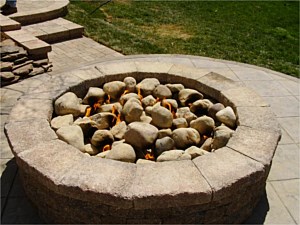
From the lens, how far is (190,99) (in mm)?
4305

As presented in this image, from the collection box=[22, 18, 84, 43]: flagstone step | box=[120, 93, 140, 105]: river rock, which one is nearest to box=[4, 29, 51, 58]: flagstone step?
box=[22, 18, 84, 43]: flagstone step

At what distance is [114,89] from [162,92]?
24.9 inches

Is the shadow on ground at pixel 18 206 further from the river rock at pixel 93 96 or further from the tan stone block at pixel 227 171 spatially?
the river rock at pixel 93 96

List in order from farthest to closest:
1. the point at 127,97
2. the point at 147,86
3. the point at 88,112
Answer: the point at 147,86
the point at 127,97
the point at 88,112

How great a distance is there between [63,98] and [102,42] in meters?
4.47

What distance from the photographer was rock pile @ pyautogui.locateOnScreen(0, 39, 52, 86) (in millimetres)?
5824

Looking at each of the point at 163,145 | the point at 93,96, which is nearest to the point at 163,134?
the point at 163,145

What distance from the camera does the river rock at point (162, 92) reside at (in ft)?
14.2

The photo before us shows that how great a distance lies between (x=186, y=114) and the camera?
13.0 ft

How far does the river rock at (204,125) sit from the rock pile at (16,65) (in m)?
3.68

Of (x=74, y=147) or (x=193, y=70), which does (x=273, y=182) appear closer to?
(x=193, y=70)

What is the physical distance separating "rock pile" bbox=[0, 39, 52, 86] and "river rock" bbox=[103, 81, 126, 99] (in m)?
2.35

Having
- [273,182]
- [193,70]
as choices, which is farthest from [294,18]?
[273,182]

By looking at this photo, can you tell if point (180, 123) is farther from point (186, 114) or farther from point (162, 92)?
point (162, 92)
